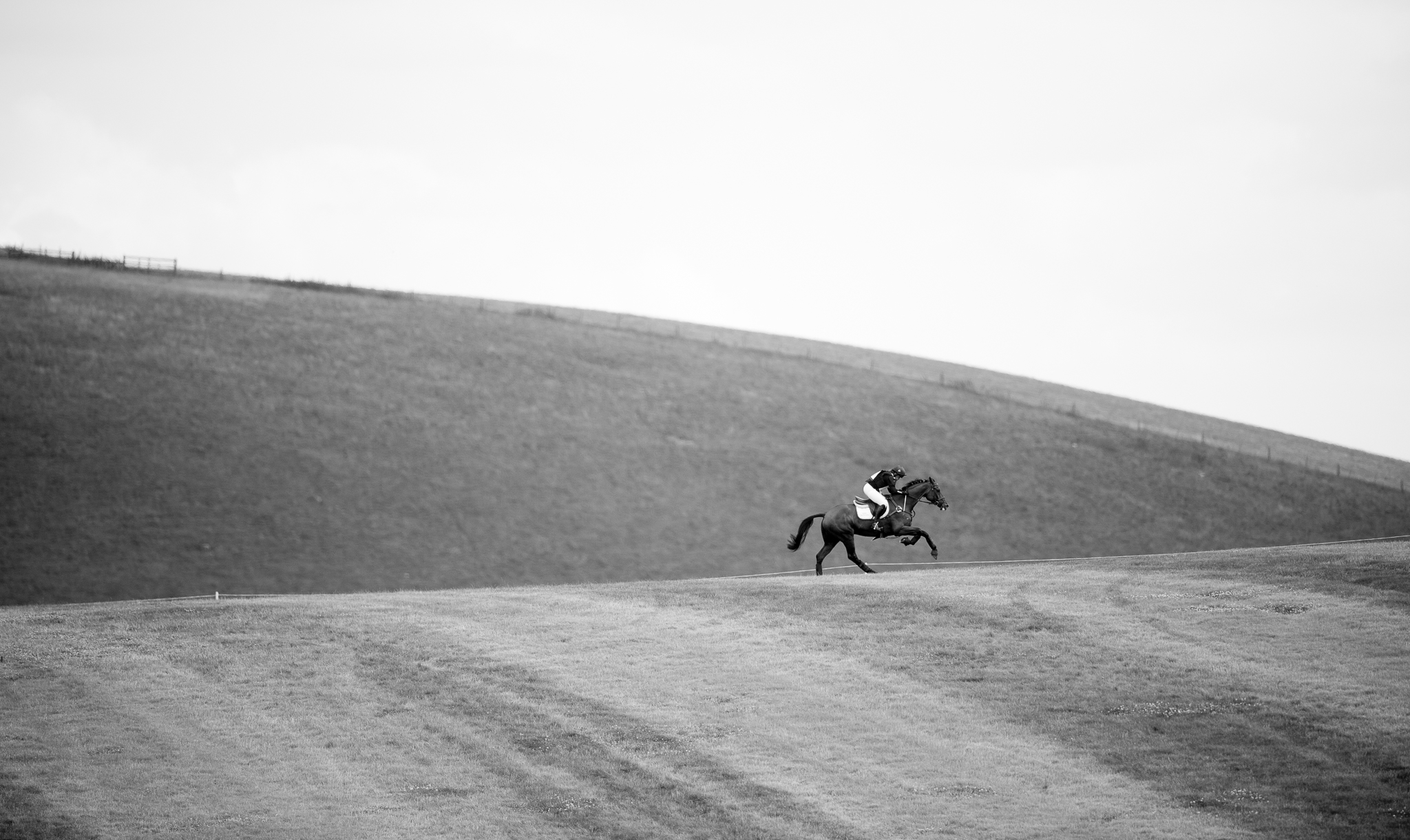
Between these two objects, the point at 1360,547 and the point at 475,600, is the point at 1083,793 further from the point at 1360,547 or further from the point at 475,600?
the point at 1360,547

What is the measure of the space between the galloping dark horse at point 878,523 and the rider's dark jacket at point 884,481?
0.38m

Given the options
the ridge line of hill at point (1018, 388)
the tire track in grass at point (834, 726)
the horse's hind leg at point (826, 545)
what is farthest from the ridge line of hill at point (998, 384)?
the tire track in grass at point (834, 726)

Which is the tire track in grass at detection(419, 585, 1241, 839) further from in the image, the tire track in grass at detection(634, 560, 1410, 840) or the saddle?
the saddle

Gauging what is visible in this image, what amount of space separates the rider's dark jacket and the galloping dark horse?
375mm

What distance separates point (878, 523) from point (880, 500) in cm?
52

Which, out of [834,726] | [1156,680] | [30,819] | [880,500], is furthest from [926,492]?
[30,819]

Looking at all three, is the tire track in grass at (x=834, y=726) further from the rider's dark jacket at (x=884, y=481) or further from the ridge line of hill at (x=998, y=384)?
the ridge line of hill at (x=998, y=384)

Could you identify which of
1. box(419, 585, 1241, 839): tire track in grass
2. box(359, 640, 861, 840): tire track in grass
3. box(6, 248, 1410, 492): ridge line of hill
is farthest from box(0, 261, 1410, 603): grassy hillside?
box(359, 640, 861, 840): tire track in grass

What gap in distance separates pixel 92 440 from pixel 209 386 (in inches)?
279

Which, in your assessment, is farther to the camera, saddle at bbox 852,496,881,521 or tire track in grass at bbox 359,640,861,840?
saddle at bbox 852,496,881,521

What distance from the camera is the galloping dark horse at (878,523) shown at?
2544cm

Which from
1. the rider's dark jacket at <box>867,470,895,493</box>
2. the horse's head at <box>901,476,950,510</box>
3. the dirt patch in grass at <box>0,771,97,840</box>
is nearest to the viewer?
the dirt patch in grass at <box>0,771,97,840</box>

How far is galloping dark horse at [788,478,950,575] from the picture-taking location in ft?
83.5

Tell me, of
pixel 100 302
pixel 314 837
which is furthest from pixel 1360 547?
pixel 100 302
